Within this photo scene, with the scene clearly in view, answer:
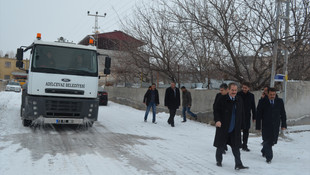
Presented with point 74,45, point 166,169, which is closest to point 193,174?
point 166,169

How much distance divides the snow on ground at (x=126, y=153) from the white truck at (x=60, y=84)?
599 mm

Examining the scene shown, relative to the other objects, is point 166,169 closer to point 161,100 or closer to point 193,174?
point 193,174

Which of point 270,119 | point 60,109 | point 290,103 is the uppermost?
point 290,103

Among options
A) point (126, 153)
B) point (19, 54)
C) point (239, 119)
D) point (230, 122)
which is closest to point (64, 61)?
point (19, 54)

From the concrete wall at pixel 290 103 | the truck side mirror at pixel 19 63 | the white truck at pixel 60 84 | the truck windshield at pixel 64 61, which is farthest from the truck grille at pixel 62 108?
the concrete wall at pixel 290 103

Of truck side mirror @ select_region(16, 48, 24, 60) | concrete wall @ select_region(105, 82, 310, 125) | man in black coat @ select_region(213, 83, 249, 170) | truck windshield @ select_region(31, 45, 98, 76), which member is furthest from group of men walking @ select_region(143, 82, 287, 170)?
truck side mirror @ select_region(16, 48, 24, 60)

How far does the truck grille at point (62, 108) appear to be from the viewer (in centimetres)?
908

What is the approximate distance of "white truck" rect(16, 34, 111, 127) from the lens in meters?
9.05

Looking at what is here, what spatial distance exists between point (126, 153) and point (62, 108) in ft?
11.1

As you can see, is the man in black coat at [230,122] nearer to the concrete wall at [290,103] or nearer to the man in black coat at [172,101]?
the concrete wall at [290,103]

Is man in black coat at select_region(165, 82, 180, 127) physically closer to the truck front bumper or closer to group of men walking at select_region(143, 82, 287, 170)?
the truck front bumper

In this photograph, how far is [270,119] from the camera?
6691 mm

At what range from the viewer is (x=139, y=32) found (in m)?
18.3

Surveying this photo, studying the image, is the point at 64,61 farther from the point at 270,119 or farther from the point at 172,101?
the point at 270,119
